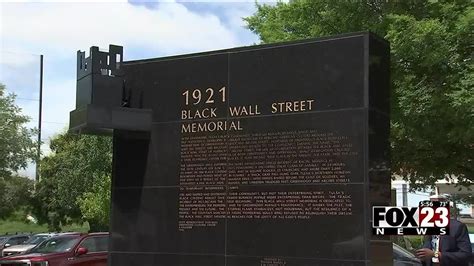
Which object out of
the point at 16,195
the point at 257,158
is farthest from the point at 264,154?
the point at 16,195

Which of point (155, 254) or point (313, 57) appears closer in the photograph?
point (313, 57)

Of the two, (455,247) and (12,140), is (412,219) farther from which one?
(12,140)

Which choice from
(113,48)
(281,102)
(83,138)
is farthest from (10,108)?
(281,102)

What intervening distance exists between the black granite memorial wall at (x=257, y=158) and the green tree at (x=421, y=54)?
5.77 metres

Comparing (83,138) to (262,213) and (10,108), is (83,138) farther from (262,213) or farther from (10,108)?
(262,213)

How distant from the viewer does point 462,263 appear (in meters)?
8.31

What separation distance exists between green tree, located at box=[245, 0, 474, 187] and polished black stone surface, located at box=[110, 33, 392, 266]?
578cm

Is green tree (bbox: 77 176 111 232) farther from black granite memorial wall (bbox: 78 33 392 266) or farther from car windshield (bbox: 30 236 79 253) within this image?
black granite memorial wall (bbox: 78 33 392 266)

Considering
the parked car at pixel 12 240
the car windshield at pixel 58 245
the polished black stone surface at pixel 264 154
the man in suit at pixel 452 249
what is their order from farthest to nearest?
1. the parked car at pixel 12 240
2. the car windshield at pixel 58 245
3. the man in suit at pixel 452 249
4. the polished black stone surface at pixel 264 154

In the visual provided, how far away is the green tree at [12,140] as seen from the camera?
105 feet

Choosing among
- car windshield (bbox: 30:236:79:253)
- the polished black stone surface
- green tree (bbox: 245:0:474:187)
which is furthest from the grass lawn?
the polished black stone surface

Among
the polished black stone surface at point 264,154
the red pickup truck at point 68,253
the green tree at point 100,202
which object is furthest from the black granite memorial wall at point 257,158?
the green tree at point 100,202

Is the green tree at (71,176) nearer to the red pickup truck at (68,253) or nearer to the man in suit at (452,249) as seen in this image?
the red pickup truck at (68,253)

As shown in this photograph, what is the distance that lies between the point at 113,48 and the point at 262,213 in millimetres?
3276
